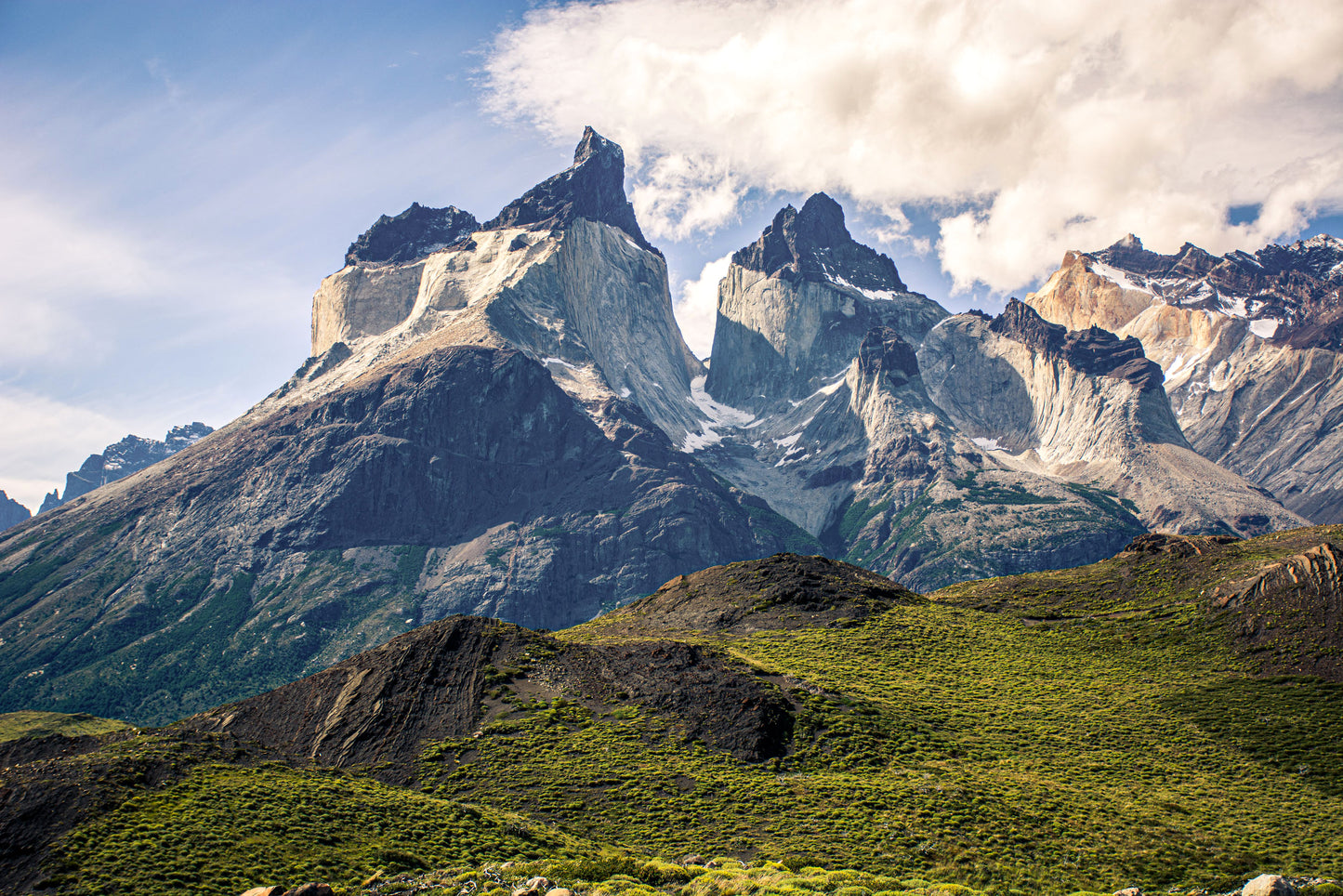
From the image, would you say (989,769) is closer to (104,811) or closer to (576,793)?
(576,793)

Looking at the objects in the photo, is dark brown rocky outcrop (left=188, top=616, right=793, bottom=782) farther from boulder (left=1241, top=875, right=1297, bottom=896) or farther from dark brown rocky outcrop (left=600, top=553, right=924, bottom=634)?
boulder (left=1241, top=875, right=1297, bottom=896)

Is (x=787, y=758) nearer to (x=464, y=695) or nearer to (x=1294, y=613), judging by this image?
(x=464, y=695)

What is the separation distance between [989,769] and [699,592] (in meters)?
58.4

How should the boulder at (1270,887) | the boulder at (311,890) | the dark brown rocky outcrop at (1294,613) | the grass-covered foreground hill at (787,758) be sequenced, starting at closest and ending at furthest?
the boulder at (311,890) < the boulder at (1270,887) < the grass-covered foreground hill at (787,758) < the dark brown rocky outcrop at (1294,613)

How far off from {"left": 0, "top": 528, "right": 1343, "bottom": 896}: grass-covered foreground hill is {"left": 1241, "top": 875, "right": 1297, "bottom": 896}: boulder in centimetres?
1194

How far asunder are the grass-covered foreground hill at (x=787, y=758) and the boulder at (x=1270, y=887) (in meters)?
11.9

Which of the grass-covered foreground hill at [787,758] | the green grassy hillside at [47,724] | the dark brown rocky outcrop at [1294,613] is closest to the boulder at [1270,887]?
the grass-covered foreground hill at [787,758]

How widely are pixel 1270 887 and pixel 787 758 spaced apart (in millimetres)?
34054

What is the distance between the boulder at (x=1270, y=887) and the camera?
33.0 metres

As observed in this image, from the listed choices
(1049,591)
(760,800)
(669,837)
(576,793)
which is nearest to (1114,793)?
(760,800)

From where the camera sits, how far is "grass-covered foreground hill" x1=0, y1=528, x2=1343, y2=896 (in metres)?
42.6

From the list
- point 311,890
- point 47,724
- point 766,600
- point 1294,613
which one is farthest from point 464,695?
point 47,724

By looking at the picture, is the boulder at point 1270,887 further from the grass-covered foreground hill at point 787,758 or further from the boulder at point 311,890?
the boulder at point 311,890

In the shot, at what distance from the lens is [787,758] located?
6303 cm
